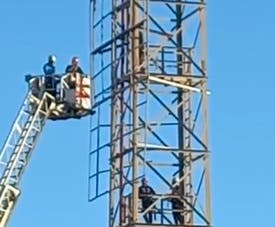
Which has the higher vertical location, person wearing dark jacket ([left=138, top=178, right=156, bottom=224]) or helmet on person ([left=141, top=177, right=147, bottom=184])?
helmet on person ([left=141, top=177, right=147, bottom=184])

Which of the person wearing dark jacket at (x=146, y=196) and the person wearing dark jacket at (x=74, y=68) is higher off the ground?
the person wearing dark jacket at (x=74, y=68)

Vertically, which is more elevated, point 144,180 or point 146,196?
point 144,180

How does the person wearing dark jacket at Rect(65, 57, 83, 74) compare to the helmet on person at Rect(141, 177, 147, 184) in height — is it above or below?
above

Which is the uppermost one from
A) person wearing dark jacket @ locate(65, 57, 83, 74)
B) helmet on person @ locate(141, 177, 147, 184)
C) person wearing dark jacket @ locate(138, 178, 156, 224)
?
person wearing dark jacket @ locate(65, 57, 83, 74)

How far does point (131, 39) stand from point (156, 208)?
6748 mm

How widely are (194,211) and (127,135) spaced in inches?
153

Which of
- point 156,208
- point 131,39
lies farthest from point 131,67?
point 156,208

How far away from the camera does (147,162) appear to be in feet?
218

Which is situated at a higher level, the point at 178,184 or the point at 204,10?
the point at 204,10

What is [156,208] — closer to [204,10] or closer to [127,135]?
[127,135]

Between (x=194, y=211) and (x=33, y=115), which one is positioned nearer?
(x=194, y=211)

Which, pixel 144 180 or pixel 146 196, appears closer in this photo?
pixel 144 180

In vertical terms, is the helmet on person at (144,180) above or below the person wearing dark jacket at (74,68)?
below

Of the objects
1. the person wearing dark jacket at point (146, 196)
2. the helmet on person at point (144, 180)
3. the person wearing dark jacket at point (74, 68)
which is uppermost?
the person wearing dark jacket at point (74, 68)
